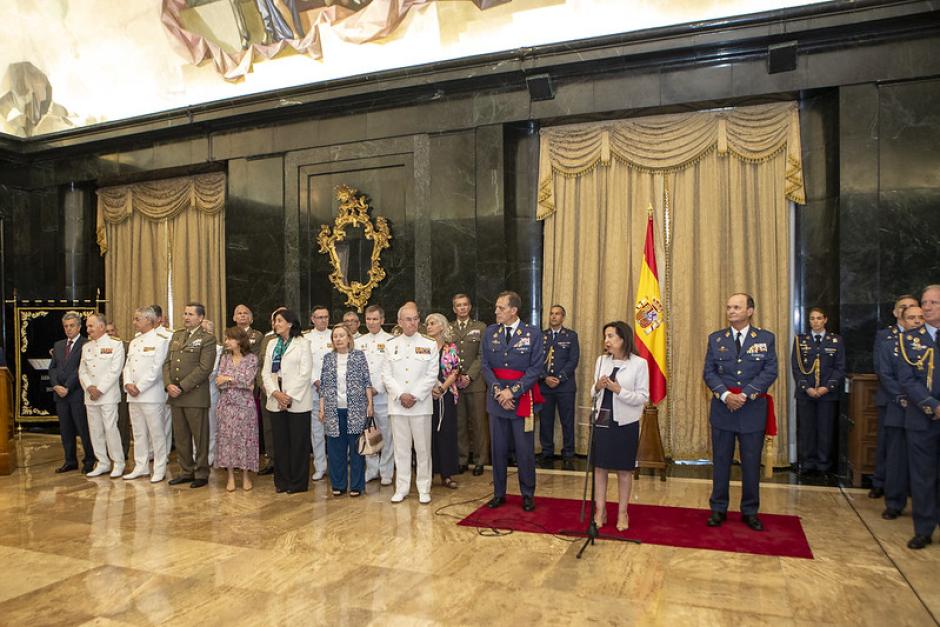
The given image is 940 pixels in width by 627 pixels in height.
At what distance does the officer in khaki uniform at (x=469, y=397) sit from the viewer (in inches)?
264

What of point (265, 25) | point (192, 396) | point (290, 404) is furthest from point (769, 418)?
point (265, 25)

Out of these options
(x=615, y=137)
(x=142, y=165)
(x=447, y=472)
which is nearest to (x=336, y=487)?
(x=447, y=472)

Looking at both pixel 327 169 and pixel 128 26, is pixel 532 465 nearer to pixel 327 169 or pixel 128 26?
pixel 327 169

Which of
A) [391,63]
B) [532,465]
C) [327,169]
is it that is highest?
[391,63]

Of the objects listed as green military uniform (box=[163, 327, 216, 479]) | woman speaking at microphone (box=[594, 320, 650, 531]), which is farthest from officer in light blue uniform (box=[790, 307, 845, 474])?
green military uniform (box=[163, 327, 216, 479])

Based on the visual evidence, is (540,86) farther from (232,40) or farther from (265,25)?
(232,40)

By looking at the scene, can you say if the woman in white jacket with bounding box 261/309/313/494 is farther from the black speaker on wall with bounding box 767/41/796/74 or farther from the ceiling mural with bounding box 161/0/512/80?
the black speaker on wall with bounding box 767/41/796/74

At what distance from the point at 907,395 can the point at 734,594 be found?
1886 mm

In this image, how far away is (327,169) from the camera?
27.7 feet

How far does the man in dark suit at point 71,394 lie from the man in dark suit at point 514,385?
4.35 m

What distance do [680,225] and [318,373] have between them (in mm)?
4021

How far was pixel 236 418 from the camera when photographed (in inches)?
236

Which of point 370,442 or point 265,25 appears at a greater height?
point 265,25

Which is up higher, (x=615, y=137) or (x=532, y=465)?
(x=615, y=137)
